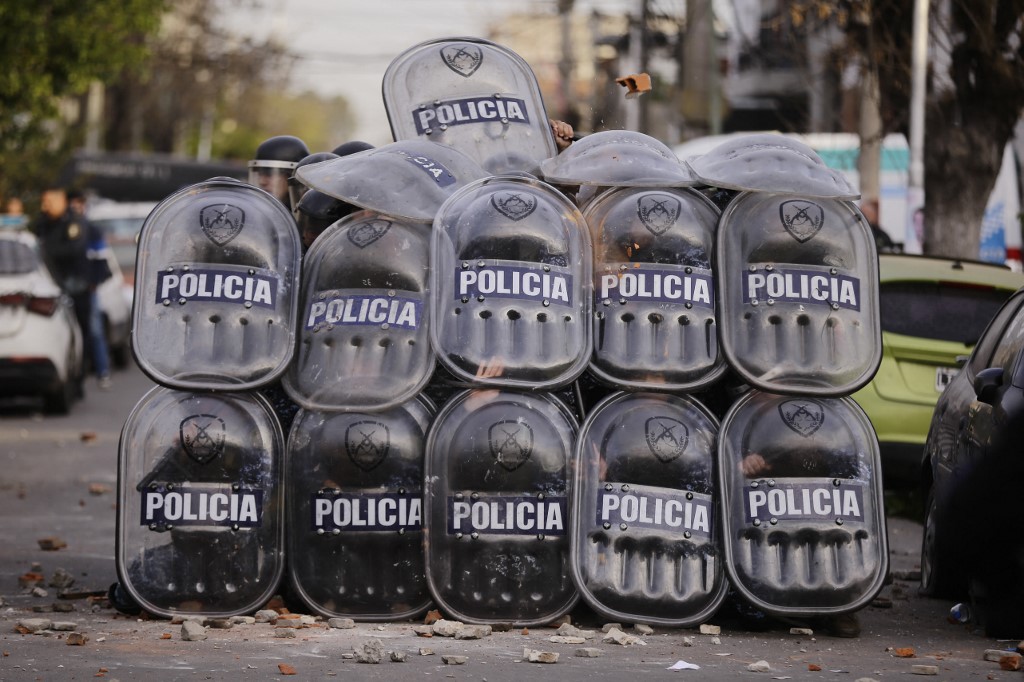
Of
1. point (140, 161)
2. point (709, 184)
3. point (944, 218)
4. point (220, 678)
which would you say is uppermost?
point (140, 161)

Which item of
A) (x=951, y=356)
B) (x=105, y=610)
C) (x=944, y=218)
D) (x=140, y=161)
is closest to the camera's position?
(x=105, y=610)

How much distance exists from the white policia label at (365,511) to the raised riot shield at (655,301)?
1.02 m

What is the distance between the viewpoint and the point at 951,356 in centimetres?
1055

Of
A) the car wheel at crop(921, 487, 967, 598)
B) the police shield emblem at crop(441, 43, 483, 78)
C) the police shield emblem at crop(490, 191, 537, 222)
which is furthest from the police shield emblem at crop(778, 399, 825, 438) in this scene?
the police shield emblem at crop(441, 43, 483, 78)

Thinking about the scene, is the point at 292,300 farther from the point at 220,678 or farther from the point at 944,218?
the point at 944,218

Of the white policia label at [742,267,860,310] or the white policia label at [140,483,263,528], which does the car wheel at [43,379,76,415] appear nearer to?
the white policia label at [140,483,263,528]

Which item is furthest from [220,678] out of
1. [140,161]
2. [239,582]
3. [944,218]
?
[140,161]

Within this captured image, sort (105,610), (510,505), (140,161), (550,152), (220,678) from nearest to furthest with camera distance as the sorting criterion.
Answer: (220,678) < (510,505) < (105,610) < (550,152) < (140,161)

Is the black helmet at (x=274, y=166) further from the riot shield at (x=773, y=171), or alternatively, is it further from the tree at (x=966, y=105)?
the tree at (x=966, y=105)

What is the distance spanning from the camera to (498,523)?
694 centimetres

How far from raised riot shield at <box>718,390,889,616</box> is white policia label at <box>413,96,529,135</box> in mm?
3029

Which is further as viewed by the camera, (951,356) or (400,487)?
(951,356)

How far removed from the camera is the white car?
15.7 metres

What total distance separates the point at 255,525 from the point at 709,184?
252 centimetres
